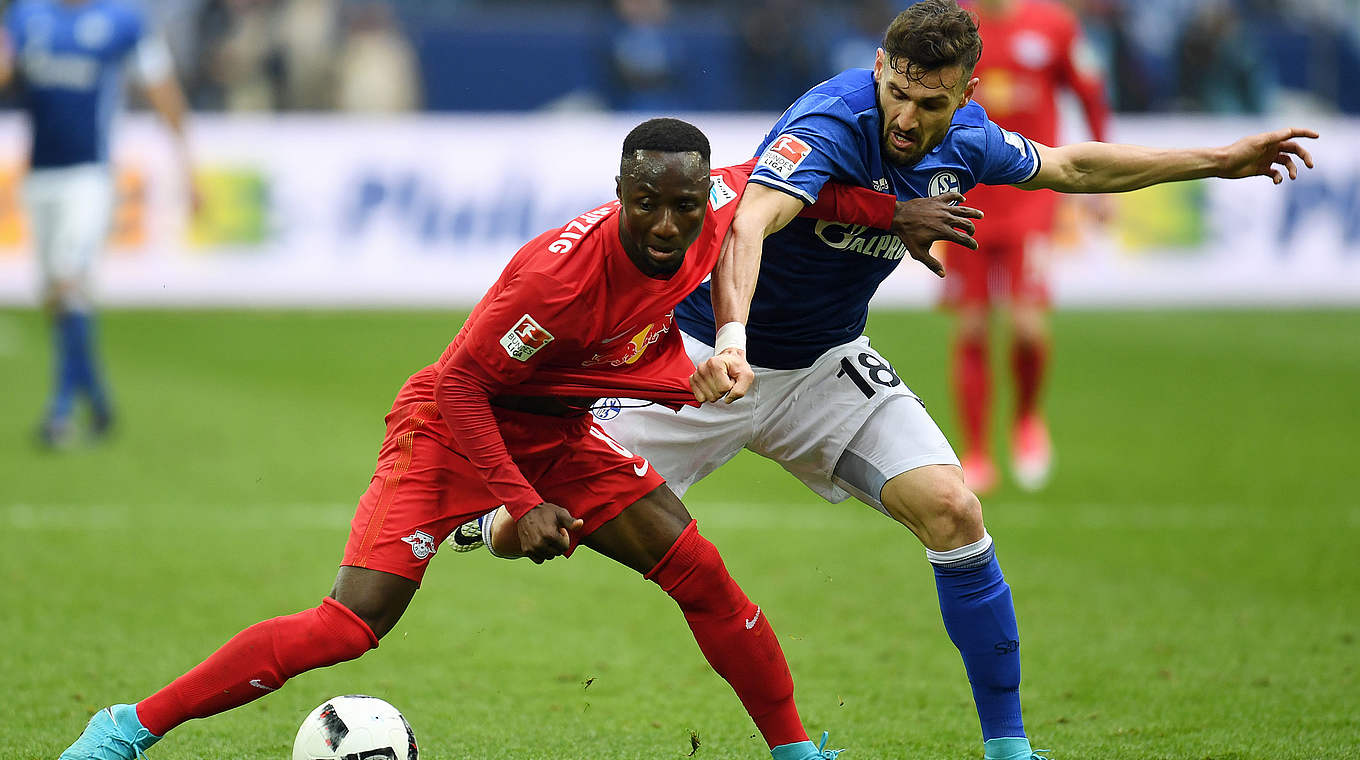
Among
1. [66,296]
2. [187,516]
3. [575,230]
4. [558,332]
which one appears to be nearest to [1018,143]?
→ [575,230]

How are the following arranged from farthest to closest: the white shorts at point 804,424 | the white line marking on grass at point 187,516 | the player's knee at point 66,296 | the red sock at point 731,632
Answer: the player's knee at point 66,296
the white line marking on grass at point 187,516
the white shorts at point 804,424
the red sock at point 731,632

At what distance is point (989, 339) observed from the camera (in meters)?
8.27

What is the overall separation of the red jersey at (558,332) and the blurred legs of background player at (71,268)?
6.10 m

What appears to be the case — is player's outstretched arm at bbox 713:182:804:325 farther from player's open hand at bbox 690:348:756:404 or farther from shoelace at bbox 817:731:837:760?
shoelace at bbox 817:731:837:760

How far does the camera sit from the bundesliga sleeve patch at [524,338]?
364cm

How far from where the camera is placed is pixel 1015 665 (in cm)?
414

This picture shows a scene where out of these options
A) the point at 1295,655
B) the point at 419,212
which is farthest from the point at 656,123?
the point at 419,212

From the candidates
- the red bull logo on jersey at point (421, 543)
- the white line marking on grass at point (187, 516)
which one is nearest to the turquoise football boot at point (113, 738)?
the red bull logo on jersey at point (421, 543)

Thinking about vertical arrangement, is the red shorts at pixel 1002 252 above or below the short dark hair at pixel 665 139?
below

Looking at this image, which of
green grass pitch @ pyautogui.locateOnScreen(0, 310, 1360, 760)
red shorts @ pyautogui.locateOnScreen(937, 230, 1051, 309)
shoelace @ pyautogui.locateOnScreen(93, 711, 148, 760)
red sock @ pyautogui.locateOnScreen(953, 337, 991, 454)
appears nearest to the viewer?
shoelace @ pyautogui.locateOnScreen(93, 711, 148, 760)

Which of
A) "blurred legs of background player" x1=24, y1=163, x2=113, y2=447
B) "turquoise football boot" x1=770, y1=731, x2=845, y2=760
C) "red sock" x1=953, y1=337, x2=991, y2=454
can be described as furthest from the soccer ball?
"blurred legs of background player" x1=24, y1=163, x2=113, y2=447

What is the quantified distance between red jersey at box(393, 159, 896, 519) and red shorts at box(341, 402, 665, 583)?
0.07 meters

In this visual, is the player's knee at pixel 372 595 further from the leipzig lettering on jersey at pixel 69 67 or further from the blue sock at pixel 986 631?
the leipzig lettering on jersey at pixel 69 67

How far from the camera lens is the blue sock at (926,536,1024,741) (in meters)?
4.12
